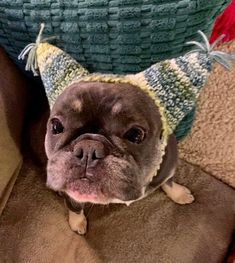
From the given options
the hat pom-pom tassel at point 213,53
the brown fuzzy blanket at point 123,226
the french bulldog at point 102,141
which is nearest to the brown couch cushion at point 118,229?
the brown fuzzy blanket at point 123,226

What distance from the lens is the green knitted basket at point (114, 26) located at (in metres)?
0.91

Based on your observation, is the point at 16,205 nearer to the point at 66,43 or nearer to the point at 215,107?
the point at 66,43

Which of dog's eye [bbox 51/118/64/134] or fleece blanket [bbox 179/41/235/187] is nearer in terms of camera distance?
dog's eye [bbox 51/118/64/134]

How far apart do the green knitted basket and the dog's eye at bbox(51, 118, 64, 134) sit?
203 millimetres


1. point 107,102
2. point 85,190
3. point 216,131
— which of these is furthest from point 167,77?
point 216,131

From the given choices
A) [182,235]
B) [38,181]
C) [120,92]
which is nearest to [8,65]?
[38,181]

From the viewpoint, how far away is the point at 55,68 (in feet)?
3.06

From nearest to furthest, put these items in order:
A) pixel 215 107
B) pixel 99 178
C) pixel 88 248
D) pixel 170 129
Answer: pixel 99 178 → pixel 170 129 → pixel 88 248 → pixel 215 107

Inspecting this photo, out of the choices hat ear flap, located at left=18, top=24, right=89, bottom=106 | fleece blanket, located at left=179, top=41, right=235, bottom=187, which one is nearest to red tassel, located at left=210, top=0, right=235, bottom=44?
fleece blanket, located at left=179, top=41, right=235, bottom=187

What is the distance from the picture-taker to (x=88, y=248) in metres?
1.11

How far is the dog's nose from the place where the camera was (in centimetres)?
81

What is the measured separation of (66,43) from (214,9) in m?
0.30

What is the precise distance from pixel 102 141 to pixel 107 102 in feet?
0.22

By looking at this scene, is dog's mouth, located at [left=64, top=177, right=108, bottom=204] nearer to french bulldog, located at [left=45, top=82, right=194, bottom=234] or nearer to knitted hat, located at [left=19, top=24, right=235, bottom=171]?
french bulldog, located at [left=45, top=82, right=194, bottom=234]
